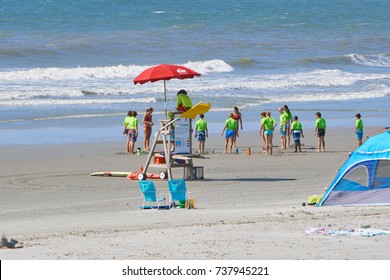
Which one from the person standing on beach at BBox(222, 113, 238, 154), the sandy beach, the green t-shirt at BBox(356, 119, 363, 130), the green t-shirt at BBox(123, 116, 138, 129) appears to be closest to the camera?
the sandy beach

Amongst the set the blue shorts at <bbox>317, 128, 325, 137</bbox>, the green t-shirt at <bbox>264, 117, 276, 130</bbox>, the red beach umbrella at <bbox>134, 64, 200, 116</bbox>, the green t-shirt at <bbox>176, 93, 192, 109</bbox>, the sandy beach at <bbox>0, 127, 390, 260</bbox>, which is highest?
the red beach umbrella at <bbox>134, 64, 200, 116</bbox>

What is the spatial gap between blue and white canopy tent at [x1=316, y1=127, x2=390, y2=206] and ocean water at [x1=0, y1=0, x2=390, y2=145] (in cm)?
1147

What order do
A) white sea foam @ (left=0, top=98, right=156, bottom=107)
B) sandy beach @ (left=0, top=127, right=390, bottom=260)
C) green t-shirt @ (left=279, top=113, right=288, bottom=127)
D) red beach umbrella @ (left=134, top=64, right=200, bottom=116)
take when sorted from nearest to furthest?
sandy beach @ (left=0, top=127, right=390, bottom=260) < red beach umbrella @ (left=134, top=64, right=200, bottom=116) < green t-shirt @ (left=279, top=113, right=288, bottom=127) < white sea foam @ (left=0, top=98, right=156, bottom=107)

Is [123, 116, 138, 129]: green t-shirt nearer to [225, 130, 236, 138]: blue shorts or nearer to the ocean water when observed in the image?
the ocean water

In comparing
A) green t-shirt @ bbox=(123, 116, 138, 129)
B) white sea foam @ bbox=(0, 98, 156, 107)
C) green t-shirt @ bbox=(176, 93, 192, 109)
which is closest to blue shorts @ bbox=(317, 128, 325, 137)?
green t-shirt @ bbox=(123, 116, 138, 129)

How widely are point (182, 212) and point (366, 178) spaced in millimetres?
3042

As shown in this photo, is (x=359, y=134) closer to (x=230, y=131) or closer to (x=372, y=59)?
(x=230, y=131)

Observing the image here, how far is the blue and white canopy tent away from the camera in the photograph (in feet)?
45.9

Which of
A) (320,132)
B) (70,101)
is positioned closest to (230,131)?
(320,132)

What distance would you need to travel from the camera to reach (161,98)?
36156 millimetres

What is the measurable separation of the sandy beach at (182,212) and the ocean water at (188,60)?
4.38 metres

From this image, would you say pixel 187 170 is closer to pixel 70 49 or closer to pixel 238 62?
pixel 238 62

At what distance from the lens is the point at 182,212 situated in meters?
13.5

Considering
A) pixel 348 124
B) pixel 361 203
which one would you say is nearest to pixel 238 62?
pixel 348 124
